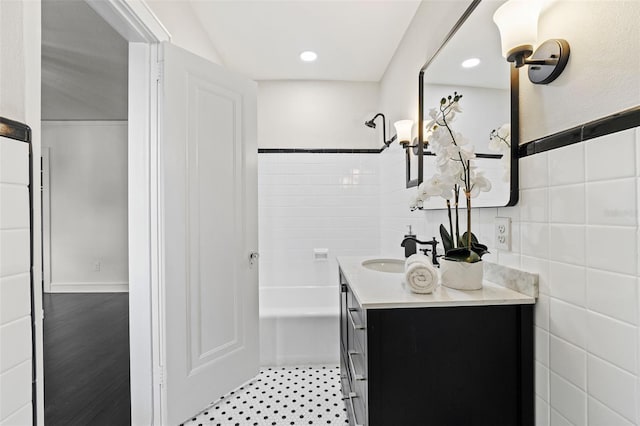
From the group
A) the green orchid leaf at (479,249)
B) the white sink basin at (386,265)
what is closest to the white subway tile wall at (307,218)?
the white sink basin at (386,265)

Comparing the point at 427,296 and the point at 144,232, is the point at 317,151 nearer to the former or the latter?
the point at 144,232

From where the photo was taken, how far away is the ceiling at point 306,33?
7.14 ft

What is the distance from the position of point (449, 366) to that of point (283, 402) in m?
1.33

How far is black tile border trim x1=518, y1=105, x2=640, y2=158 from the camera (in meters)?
0.76

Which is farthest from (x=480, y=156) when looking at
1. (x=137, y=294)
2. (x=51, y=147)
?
(x=51, y=147)

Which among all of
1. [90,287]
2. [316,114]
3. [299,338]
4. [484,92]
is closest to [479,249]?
[484,92]

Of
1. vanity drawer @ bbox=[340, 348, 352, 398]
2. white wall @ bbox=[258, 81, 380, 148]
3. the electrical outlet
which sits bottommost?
vanity drawer @ bbox=[340, 348, 352, 398]

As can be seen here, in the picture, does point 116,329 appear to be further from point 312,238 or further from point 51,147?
point 51,147

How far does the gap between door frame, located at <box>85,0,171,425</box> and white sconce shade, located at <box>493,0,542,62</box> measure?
5.29 ft

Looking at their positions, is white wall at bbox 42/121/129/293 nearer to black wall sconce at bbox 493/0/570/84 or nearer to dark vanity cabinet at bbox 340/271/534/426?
dark vanity cabinet at bbox 340/271/534/426

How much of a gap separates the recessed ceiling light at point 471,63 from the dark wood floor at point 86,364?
100 inches

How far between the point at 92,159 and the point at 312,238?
3.68 m

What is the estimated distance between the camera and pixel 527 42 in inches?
39.5

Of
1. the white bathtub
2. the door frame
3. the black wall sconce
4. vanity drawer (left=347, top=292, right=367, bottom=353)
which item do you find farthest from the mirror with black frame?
the door frame
